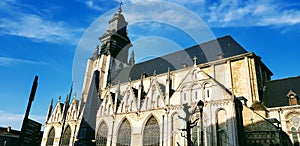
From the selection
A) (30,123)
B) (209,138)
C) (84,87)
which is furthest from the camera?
(84,87)

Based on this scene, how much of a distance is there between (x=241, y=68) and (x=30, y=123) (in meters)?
26.0

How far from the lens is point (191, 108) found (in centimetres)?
2261

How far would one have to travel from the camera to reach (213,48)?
32688mm

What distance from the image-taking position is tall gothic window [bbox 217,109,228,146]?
19.8 meters

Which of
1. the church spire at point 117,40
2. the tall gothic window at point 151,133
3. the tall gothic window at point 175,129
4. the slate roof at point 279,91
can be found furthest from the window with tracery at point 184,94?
the church spire at point 117,40

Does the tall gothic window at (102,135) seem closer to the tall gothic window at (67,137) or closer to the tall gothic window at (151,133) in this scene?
the tall gothic window at (151,133)

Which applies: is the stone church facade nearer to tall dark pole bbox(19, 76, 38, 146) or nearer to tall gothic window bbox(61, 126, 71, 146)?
tall gothic window bbox(61, 126, 71, 146)

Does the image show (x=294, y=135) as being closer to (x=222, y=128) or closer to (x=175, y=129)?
(x=222, y=128)

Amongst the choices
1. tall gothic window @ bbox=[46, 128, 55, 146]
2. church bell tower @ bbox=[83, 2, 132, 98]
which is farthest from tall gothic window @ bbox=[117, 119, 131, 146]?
tall gothic window @ bbox=[46, 128, 55, 146]

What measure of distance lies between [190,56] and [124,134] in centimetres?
1578

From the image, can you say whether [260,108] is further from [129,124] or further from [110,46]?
[110,46]

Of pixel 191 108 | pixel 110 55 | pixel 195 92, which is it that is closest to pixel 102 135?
pixel 191 108

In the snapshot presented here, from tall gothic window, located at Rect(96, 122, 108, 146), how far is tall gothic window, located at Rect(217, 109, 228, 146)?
16157 millimetres

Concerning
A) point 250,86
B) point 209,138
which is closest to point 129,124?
point 209,138
